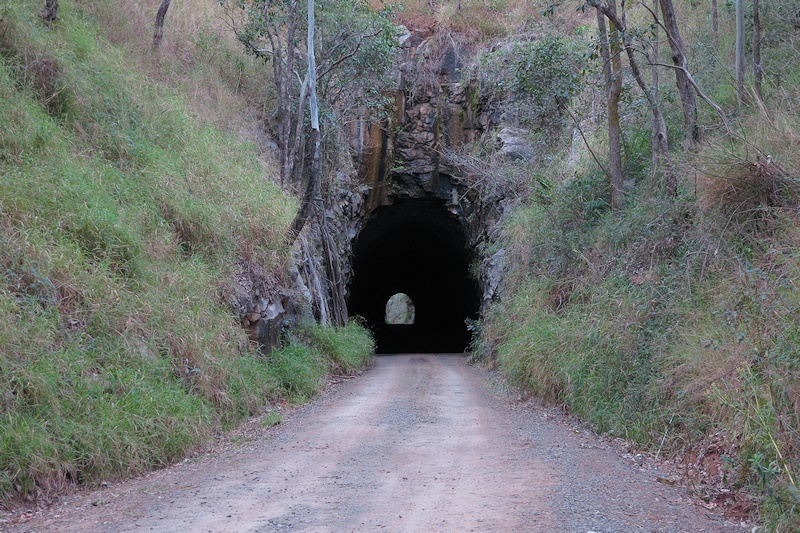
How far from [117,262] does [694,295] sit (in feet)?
22.9

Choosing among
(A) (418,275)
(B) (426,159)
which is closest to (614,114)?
(B) (426,159)

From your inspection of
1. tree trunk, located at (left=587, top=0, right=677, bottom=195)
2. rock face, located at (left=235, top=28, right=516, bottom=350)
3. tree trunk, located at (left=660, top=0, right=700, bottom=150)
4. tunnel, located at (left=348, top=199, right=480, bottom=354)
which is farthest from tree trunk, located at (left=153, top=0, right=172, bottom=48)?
tree trunk, located at (left=660, top=0, right=700, bottom=150)

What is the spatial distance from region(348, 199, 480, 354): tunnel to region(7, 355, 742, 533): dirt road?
50.7ft

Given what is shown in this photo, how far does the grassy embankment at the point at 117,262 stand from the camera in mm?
6180

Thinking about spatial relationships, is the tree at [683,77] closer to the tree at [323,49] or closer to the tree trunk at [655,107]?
the tree trunk at [655,107]

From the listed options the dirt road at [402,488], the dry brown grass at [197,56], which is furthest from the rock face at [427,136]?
the dirt road at [402,488]

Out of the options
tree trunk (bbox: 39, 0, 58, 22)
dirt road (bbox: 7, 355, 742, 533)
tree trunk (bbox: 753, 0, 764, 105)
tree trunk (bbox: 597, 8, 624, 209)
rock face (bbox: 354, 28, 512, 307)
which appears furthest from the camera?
rock face (bbox: 354, 28, 512, 307)

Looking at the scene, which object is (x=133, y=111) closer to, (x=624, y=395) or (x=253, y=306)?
(x=253, y=306)

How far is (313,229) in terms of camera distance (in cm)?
1662

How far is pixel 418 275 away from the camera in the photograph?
Answer: 1330 inches

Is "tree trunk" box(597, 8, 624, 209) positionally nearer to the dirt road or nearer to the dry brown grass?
the dirt road

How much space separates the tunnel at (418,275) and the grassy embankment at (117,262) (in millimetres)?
9088

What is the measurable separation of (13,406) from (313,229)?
36.5ft

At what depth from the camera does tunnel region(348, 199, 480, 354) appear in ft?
81.1
